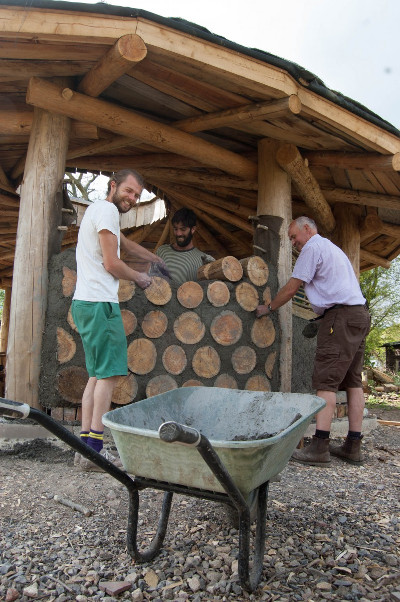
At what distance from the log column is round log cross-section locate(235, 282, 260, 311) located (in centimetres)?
35

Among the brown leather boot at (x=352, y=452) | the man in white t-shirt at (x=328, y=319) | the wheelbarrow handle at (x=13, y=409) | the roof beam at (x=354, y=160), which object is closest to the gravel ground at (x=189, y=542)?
the man in white t-shirt at (x=328, y=319)

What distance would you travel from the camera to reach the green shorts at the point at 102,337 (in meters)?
2.83

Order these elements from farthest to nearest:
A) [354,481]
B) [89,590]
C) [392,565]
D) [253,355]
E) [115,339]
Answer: [253,355] < [354,481] < [115,339] < [392,565] < [89,590]

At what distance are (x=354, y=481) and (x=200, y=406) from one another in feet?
4.86

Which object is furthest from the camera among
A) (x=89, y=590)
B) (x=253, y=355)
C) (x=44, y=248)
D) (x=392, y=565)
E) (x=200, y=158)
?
(x=200, y=158)

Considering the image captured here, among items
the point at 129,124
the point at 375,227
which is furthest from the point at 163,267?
the point at 375,227

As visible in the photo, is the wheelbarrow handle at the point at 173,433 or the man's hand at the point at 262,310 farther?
the man's hand at the point at 262,310

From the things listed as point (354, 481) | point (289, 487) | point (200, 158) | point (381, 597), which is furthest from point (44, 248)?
point (381, 597)

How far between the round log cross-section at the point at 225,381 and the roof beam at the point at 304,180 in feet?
6.35

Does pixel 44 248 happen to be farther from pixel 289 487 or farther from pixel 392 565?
pixel 392 565

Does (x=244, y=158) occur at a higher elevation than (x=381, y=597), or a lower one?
higher

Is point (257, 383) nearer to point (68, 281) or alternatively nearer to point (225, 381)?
point (225, 381)

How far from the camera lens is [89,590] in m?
1.73

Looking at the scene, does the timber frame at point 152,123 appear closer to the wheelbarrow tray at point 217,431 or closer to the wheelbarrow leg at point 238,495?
the wheelbarrow tray at point 217,431
